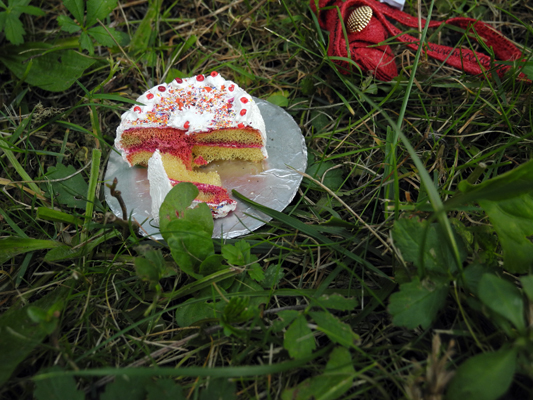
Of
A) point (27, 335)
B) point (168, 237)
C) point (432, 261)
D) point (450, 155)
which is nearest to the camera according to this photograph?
point (432, 261)

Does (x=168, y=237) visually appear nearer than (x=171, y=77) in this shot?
Yes

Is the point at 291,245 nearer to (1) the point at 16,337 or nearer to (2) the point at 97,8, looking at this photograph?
(1) the point at 16,337

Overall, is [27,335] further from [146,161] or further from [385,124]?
[385,124]

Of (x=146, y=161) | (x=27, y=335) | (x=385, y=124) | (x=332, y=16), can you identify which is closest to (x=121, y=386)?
(x=27, y=335)

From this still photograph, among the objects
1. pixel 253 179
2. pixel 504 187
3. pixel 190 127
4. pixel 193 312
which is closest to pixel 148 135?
pixel 190 127

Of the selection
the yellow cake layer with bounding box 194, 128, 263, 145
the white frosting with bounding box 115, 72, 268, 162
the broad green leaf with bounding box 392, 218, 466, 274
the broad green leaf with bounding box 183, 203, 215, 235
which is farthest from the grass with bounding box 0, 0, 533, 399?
the yellow cake layer with bounding box 194, 128, 263, 145

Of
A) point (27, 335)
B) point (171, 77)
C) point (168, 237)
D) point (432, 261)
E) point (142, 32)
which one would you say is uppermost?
point (142, 32)

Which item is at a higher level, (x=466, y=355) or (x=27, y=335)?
(x=466, y=355)
